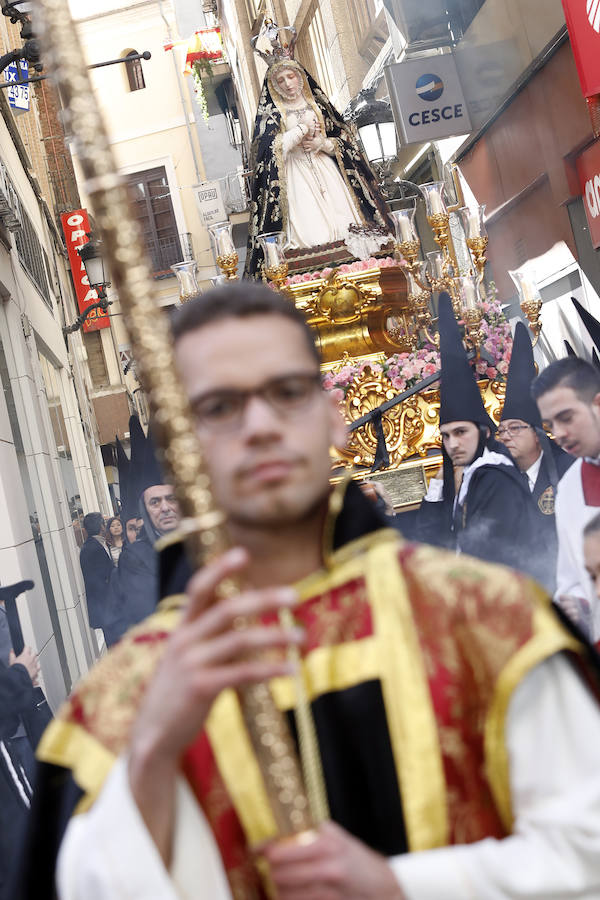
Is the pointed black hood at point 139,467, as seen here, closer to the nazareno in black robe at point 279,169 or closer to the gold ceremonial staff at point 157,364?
the nazareno in black robe at point 279,169

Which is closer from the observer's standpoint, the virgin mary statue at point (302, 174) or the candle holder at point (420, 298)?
the candle holder at point (420, 298)

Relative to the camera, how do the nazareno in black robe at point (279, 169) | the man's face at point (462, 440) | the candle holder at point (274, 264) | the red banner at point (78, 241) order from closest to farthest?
the man's face at point (462, 440), the candle holder at point (274, 264), the nazareno in black robe at point (279, 169), the red banner at point (78, 241)

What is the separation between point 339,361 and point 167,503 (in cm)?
153

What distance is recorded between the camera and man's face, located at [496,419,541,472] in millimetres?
5461

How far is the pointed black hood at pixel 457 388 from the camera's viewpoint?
17.3 feet

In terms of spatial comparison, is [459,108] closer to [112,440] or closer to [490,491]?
[490,491]

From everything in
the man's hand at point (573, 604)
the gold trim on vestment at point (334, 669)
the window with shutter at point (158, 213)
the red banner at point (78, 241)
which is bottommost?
the man's hand at point (573, 604)

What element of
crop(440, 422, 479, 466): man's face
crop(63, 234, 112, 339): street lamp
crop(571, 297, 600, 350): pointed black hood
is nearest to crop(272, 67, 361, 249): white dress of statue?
crop(440, 422, 479, 466): man's face

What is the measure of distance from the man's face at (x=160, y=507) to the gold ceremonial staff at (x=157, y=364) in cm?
581

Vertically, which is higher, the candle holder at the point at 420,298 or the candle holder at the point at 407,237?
the candle holder at the point at 407,237

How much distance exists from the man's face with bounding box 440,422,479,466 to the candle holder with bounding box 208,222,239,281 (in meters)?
3.18

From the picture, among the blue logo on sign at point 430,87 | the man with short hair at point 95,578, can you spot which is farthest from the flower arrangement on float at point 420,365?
the blue logo on sign at point 430,87

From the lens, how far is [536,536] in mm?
4785

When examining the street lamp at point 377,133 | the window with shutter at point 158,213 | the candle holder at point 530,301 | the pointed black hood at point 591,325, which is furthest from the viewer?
the window with shutter at point 158,213
